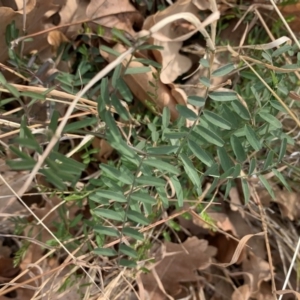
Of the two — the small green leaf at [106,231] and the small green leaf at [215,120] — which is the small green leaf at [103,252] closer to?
the small green leaf at [106,231]

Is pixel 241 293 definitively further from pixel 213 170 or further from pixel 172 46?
pixel 172 46

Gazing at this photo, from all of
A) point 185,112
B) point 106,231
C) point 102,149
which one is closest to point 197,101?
point 185,112

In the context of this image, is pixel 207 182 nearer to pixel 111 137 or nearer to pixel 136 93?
pixel 136 93

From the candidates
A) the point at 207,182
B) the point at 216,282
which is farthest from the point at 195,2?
the point at 216,282

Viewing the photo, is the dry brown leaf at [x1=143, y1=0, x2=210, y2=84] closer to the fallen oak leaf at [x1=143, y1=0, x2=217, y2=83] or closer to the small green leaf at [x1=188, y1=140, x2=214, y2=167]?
the fallen oak leaf at [x1=143, y1=0, x2=217, y2=83]

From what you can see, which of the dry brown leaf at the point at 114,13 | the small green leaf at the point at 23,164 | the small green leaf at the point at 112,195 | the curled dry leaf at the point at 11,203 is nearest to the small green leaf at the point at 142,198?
the small green leaf at the point at 112,195
